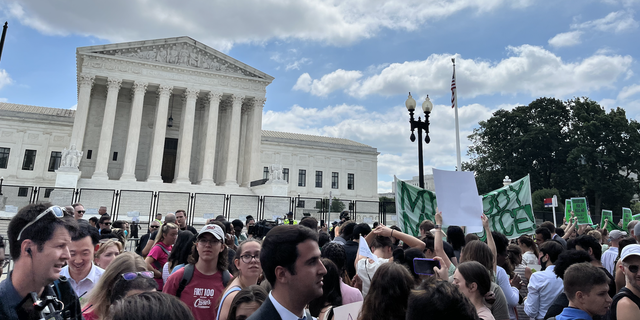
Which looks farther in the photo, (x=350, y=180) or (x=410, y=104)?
(x=350, y=180)

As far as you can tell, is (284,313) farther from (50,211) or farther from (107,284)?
(107,284)

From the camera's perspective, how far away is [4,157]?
132 feet

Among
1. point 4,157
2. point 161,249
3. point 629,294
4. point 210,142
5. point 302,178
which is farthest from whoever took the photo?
point 302,178

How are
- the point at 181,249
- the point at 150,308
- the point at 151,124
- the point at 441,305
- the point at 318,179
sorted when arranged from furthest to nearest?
1. the point at 318,179
2. the point at 151,124
3. the point at 181,249
4. the point at 441,305
5. the point at 150,308

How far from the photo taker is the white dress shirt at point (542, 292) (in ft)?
15.3

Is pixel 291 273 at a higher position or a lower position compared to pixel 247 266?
higher

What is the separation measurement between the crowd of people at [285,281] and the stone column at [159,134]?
3346 centimetres

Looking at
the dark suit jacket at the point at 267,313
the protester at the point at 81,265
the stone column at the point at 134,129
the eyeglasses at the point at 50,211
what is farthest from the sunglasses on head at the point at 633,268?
the stone column at the point at 134,129

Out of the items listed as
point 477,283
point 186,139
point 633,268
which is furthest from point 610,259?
point 186,139

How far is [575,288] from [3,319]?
4.09 metres

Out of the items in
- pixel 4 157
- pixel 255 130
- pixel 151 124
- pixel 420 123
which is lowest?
pixel 420 123

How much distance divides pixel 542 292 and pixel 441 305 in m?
3.51

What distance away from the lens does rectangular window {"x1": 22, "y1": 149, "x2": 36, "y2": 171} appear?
40312 millimetres

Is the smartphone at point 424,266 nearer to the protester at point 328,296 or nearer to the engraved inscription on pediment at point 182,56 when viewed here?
the protester at point 328,296
